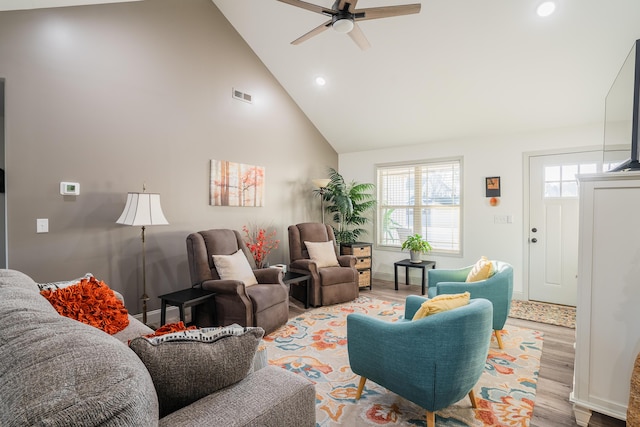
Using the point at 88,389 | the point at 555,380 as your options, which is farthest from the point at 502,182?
the point at 88,389

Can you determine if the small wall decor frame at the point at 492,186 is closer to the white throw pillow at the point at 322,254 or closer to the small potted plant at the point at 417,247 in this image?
the small potted plant at the point at 417,247

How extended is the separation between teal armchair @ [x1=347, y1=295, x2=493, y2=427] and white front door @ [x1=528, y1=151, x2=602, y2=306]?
3211mm

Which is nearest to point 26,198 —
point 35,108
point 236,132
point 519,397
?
point 35,108

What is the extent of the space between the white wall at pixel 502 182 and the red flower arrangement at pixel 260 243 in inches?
97.3

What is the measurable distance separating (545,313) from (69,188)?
5.31 m

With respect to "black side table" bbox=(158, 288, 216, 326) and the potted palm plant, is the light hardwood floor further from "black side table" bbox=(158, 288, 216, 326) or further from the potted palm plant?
the potted palm plant

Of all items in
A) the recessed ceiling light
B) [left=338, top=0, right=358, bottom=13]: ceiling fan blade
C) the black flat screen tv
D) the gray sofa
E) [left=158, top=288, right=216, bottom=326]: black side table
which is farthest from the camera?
the recessed ceiling light

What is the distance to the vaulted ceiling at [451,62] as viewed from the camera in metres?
3.11

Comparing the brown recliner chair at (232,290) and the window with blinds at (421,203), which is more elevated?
the window with blinds at (421,203)

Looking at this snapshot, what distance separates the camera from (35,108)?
2738mm

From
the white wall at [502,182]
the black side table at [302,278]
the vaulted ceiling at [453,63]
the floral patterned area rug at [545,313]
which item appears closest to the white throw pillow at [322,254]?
the black side table at [302,278]

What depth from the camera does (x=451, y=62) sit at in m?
3.79

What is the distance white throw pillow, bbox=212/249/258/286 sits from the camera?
329cm

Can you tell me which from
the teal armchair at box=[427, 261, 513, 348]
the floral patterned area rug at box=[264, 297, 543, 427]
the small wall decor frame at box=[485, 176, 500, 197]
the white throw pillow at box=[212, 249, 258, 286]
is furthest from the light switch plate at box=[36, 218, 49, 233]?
the small wall decor frame at box=[485, 176, 500, 197]
